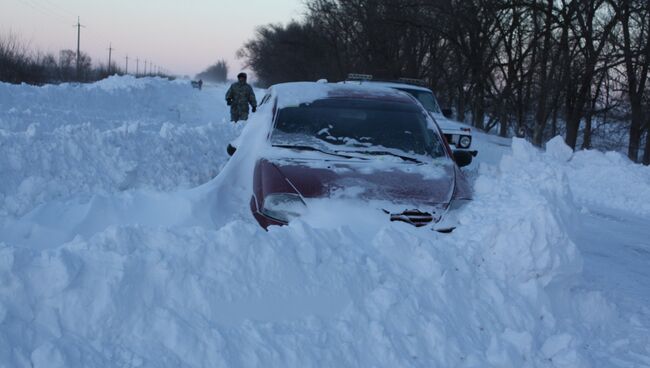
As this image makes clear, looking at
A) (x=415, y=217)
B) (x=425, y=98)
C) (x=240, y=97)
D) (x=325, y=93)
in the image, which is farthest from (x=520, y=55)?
(x=415, y=217)

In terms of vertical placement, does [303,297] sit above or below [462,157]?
below

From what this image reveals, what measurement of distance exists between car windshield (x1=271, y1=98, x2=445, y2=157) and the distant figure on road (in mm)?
7588

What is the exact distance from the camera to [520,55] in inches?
921

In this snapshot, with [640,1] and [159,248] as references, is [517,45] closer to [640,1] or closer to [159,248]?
[640,1]

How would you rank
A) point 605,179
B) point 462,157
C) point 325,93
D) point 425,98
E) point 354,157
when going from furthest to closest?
point 425,98 → point 605,179 → point 325,93 → point 462,157 → point 354,157

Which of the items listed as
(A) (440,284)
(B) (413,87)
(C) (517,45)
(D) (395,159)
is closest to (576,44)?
(C) (517,45)

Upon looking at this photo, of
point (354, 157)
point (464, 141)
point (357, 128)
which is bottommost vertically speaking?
point (464, 141)

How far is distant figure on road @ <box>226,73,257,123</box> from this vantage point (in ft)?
42.7

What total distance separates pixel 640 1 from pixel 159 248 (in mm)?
18278

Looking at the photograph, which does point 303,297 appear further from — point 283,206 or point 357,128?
point 357,128

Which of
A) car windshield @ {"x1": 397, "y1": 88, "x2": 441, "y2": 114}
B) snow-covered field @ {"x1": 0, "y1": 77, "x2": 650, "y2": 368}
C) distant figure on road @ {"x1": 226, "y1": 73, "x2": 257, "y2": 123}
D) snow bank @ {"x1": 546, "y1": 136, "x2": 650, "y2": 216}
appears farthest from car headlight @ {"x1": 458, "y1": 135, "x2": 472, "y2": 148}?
snow-covered field @ {"x1": 0, "y1": 77, "x2": 650, "y2": 368}

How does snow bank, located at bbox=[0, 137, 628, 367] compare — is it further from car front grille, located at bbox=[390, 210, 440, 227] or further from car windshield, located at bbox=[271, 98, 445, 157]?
car windshield, located at bbox=[271, 98, 445, 157]

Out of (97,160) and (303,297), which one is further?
(97,160)

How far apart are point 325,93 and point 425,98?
7093 mm
